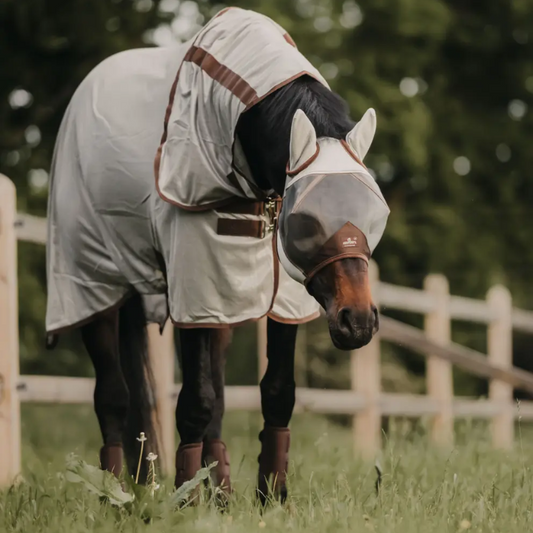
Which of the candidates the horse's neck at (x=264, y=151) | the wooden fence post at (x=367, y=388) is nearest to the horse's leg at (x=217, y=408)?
the horse's neck at (x=264, y=151)

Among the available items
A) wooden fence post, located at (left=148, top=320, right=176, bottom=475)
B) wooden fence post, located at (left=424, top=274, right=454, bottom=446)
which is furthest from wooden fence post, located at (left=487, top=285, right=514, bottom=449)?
wooden fence post, located at (left=148, top=320, right=176, bottom=475)

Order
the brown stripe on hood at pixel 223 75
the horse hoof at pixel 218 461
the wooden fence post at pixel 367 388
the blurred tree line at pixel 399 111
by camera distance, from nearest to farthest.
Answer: the brown stripe on hood at pixel 223 75 < the horse hoof at pixel 218 461 < the blurred tree line at pixel 399 111 < the wooden fence post at pixel 367 388

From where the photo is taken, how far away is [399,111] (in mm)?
10211

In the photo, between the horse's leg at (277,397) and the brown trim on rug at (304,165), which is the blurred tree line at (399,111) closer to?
the horse's leg at (277,397)

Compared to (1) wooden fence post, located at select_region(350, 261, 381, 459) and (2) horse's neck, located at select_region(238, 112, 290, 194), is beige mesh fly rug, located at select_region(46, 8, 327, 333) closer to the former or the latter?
(2) horse's neck, located at select_region(238, 112, 290, 194)

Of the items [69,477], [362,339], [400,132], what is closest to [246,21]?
[362,339]

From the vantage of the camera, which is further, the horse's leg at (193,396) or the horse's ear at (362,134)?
the horse's leg at (193,396)

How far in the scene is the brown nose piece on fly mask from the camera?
361 centimetres

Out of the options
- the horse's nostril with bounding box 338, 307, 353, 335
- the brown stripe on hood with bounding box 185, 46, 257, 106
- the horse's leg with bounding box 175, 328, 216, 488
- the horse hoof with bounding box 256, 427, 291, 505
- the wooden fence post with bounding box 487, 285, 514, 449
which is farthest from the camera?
the wooden fence post with bounding box 487, 285, 514, 449

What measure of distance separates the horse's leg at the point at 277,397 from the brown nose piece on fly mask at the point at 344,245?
856 mm

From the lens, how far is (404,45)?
430 inches

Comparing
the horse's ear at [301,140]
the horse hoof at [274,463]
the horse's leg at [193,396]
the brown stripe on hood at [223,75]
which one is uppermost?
the brown stripe on hood at [223,75]

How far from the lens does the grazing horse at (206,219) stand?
144 inches

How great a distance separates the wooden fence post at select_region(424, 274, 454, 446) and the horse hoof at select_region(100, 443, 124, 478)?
458cm
